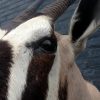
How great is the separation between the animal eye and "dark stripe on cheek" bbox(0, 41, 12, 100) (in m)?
0.35

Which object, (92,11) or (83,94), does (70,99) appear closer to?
(83,94)

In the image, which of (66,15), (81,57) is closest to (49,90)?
(81,57)

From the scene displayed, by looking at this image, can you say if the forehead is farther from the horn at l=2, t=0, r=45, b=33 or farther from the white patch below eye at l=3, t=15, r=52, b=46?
the horn at l=2, t=0, r=45, b=33

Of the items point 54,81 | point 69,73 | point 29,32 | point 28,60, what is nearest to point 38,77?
point 28,60

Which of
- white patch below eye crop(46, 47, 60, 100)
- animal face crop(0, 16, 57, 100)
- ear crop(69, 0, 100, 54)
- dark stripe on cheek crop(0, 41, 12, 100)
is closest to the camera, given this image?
dark stripe on cheek crop(0, 41, 12, 100)

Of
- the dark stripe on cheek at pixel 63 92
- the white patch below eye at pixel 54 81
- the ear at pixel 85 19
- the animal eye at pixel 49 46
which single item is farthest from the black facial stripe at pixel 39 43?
the dark stripe on cheek at pixel 63 92

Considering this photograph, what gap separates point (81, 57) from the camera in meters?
10.6

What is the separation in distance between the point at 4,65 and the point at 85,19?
1086 millimetres

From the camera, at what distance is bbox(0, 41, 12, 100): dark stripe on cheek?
318 centimetres

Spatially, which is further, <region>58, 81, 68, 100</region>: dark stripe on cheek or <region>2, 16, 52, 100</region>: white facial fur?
Result: <region>58, 81, 68, 100</region>: dark stripe on cheek

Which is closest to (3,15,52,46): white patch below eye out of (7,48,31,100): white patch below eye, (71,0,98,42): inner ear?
(7,48,31,100): white patch below eye

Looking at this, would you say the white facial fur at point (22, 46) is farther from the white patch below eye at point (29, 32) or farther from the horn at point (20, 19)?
the horn at point (20, 19)

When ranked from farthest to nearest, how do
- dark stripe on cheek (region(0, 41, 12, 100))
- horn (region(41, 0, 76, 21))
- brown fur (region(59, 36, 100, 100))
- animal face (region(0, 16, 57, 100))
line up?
horn (region(41, 0, 76, 21)) < brown fur (region(59, 36, 100, 100)) < animal face (region(0, 16, 57, 100)) < dark stripe on cheek (region(0, 41, 12, 100))

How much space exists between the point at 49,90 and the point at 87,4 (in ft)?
3.08
